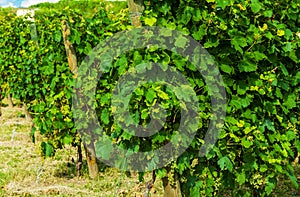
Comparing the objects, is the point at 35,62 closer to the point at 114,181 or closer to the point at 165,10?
the point at 114,181

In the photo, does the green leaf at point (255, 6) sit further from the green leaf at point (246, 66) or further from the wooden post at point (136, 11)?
the wooden post at point (136, 11)

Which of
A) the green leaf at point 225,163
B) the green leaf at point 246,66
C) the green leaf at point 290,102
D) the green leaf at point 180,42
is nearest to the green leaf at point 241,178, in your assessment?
the green leaf at point 225,163

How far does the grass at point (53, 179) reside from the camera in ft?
17.2

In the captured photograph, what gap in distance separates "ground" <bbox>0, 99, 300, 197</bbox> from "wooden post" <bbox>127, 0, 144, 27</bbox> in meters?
1.87

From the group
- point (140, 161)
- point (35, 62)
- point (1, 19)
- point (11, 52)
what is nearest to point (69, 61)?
point (35, 62)

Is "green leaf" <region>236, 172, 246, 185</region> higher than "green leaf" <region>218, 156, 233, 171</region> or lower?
lower

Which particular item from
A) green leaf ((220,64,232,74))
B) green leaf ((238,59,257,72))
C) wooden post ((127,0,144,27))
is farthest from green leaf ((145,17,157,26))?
green leaf ((238,59,257,72))

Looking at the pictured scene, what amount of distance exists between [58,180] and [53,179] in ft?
0.22

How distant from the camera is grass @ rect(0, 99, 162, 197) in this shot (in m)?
5.25

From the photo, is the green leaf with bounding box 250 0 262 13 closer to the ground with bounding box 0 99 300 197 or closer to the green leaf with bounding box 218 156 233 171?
the green leaf with bounding box 218 156 233 171

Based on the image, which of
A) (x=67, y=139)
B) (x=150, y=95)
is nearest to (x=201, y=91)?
(x=150, y=95)

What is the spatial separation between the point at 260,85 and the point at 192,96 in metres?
0.69

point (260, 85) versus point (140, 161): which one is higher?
point (260, 85)

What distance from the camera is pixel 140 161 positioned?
3422 mm
